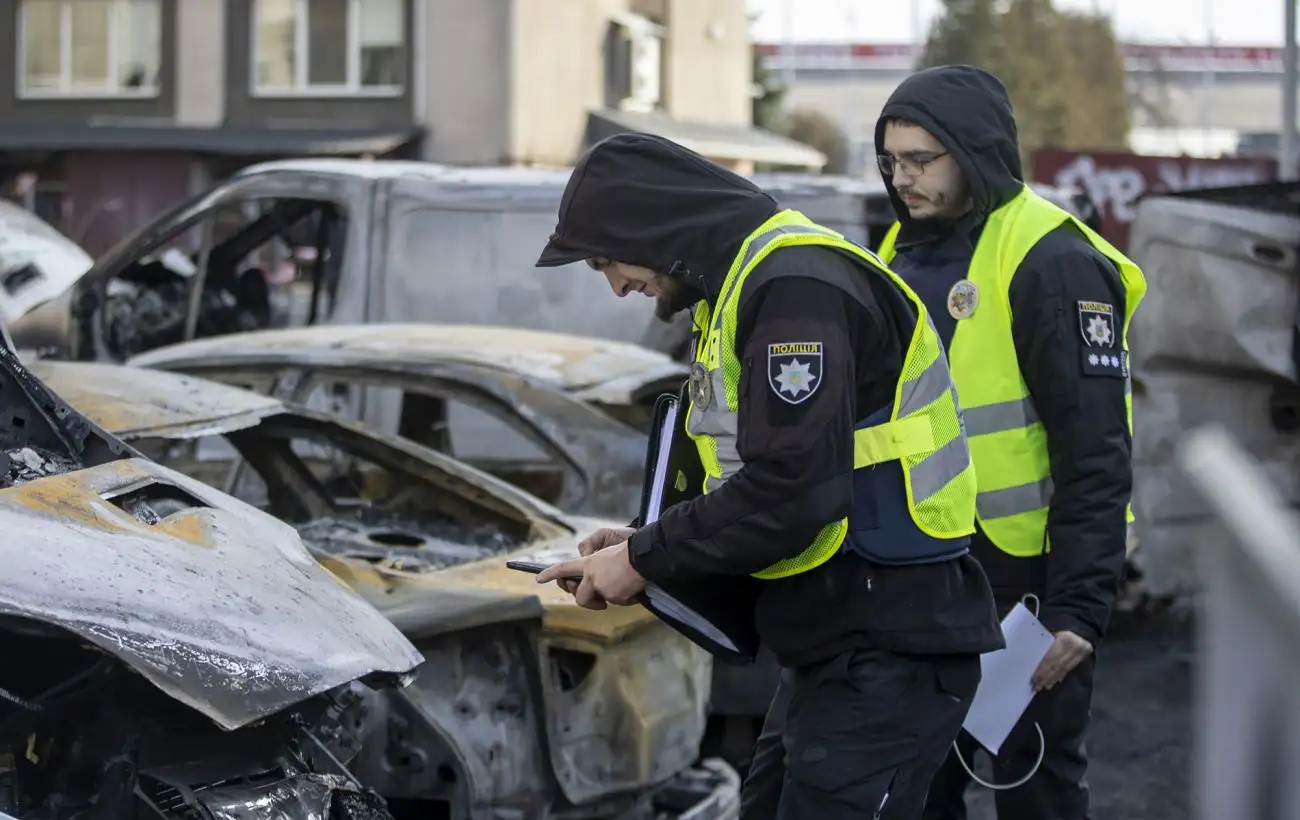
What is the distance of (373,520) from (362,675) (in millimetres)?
1872

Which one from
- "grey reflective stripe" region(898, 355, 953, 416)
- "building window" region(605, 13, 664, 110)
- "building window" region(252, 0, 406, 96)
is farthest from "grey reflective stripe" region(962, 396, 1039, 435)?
"building window" region(605, 13, 664, 110)

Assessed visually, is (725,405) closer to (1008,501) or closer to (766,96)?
(1008,501)

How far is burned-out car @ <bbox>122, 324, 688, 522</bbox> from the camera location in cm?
511

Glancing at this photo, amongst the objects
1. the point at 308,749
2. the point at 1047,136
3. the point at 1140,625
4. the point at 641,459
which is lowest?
the point at 1140,625

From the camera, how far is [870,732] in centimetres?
276

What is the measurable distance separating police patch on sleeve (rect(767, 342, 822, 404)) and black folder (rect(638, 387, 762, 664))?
0.36 m

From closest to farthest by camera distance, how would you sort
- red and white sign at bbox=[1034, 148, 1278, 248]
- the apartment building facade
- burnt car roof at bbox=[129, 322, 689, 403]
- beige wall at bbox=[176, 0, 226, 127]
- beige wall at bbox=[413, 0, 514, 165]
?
burnt car roof at bbox=[129, 322, 689, 403] < red and white sign at bbox=[1034, 148, 1278, 248] < beige wall at bbox=[413, 0, 514, 165] < the apartment building facade < beige wall at bbox=[176, 0, 226, 127]

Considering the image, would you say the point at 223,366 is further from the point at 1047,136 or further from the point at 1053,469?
the point at 1047,136

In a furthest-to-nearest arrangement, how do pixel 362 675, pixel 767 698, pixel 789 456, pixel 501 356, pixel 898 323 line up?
pixel 501 356 < pixel 767 698 < pixel 362 675 < pixel 898 323 < pixel 789 456

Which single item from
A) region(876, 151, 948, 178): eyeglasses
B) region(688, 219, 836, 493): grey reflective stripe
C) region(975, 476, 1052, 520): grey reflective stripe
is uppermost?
region(876, 151, 948, 178): eyeglasses

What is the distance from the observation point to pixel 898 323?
277cm

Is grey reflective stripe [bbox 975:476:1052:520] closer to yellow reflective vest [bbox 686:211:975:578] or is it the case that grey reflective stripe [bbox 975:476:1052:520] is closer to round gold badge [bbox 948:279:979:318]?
round gold badge [bbox 948:279:979:318]

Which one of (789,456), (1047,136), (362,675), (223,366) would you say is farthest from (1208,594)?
(1047,136)

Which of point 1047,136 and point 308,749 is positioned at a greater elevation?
point 1047,136
